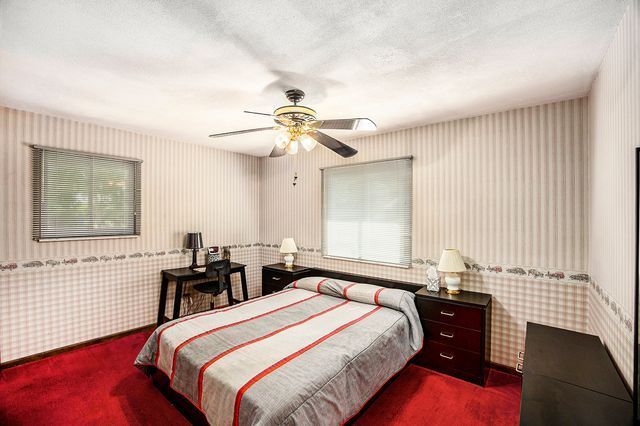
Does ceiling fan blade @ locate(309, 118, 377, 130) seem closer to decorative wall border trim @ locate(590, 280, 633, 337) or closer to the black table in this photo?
decorative wall border trim @ locate(590, 280, 633, 337)

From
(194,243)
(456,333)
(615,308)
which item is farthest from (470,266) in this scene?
(194,243)

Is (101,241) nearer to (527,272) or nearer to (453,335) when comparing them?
(453,335)

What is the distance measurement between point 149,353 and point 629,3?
12.2ft

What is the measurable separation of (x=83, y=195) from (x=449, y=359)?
4.19 metres

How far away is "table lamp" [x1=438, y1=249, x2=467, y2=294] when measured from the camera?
2939 mm

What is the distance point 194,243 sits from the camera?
403cm

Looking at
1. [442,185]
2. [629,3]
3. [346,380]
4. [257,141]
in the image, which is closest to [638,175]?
[629,3]

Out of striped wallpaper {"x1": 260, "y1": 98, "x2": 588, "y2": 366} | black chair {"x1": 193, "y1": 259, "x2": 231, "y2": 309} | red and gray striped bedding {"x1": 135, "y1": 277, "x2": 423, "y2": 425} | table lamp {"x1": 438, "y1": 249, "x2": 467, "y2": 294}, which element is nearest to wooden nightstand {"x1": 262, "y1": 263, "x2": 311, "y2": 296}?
black chair {"x1": 193, "y1": 259, "x2": 231, "y2": 309}

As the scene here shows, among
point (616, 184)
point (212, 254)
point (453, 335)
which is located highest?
point (616, 184)

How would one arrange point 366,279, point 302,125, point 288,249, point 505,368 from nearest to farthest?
1. point 302,125
2. point 505,368
3. point 366,279
4. point 288,249

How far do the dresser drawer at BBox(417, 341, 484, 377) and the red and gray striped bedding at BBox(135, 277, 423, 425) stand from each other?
22 centimetres

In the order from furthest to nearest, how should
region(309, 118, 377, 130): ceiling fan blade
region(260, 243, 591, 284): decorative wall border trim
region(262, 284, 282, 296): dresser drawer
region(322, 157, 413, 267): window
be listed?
region(262, 284, 282, 296): dresser drawer < region(322, 157, 413, 267): window < region(260, 243, 591, 284): decorative wall border trim < region(309, 118, 377, 130): ceiling fan blade

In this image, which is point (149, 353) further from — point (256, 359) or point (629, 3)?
point (629, 3)

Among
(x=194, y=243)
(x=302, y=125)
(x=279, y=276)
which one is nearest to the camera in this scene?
(x=302, y=125)
